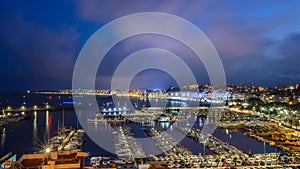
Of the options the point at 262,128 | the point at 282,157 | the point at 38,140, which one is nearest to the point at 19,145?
the point at 38,140

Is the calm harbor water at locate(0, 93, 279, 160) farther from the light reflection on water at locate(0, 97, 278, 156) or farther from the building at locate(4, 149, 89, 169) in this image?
the building at locate(4, 149, 89, 169)

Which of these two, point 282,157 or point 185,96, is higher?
point 185,96

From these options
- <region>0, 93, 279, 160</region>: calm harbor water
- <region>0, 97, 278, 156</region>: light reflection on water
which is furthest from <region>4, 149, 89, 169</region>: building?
<region>0, 97, 278, 156</region>: light reflection on water

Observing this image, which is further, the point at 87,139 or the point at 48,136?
the point at 48,136

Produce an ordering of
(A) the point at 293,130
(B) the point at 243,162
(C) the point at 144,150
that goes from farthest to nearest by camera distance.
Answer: (A) the point at 293,130
(C) the point at 144,150
(B) the point at 243,162

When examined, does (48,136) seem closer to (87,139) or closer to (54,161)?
(87,139)

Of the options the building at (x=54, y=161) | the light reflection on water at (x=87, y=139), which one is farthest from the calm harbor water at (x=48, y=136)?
the building at (x=54, y=161)

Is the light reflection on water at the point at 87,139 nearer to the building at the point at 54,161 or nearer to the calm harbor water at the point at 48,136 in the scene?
the calm harbor water at the point at 48,136

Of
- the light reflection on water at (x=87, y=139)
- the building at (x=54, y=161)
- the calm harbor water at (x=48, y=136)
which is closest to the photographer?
the building at (x=54, y=161)

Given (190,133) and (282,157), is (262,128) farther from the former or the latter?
(282,157)

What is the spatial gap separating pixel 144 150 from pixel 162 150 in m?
0.38

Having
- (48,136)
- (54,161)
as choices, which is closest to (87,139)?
(48,136)

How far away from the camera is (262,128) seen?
359 inches

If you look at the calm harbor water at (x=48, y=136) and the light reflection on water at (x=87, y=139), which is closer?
the calm harbor water at (x=48, y=136)
